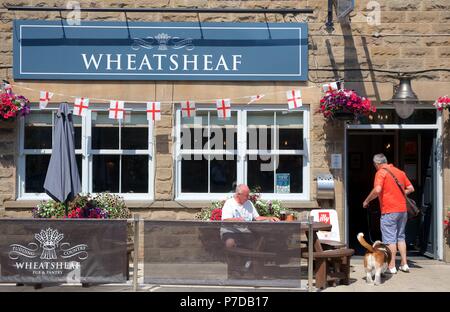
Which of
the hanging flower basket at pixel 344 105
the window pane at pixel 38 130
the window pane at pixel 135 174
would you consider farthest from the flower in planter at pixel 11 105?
the hanging flower basket at pixel 344 105

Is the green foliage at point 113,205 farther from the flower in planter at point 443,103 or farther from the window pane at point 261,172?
the flower in planter at point 443,103

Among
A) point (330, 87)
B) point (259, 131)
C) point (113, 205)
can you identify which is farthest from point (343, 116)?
point (113, 205)

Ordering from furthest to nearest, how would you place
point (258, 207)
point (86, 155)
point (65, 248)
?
1. point (86, 155)
2. point (258, 207)
3. point (65, 248)

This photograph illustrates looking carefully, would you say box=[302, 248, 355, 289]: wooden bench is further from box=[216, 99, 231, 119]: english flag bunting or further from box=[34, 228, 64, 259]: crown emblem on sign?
box=[34, 228, 64, 259]: crown emblem on sign

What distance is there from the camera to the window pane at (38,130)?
34.3 feet

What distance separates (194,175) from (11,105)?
3.12m

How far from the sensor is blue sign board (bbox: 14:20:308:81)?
1026 cm

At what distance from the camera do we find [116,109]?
10.1m

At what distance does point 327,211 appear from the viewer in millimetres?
9938

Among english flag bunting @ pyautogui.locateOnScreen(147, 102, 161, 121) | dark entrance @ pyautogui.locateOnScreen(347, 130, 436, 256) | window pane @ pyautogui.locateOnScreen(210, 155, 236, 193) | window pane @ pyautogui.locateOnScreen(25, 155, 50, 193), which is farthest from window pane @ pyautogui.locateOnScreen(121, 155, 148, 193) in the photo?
dark entrance @ pyautogui.locateOnScreen(347, 130, 436, 256)

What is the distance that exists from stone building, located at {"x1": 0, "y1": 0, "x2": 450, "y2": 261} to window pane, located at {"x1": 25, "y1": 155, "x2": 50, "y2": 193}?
2 cm

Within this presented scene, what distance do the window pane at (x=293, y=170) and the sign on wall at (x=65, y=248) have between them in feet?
11.8

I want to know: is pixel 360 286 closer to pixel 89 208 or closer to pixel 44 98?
pixel 89 208

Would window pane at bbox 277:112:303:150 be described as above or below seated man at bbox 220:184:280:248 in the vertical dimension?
above
